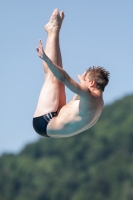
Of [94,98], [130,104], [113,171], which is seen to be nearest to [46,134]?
[94,98]

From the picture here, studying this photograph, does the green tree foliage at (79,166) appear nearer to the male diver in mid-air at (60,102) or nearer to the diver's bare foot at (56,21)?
the male diver in mid-air at (60,102)

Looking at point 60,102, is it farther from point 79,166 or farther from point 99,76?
point 79,166

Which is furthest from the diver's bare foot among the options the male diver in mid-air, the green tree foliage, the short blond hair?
the green tree foliage

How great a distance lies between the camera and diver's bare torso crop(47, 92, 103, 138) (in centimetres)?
1177

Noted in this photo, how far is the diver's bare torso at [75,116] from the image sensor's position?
38.6ft

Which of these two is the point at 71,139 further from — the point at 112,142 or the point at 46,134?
the point at 46,134

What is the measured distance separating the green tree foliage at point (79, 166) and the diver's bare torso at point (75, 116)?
198 feet

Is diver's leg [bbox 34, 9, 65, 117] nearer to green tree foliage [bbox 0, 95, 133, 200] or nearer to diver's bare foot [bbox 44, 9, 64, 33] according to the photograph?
diver's bare foot [bbox 44, 9, 64, 33]

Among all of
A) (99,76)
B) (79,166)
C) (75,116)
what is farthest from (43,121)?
(79,166)

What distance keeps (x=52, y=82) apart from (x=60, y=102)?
33 cm

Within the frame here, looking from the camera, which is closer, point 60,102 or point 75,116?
point 75,116

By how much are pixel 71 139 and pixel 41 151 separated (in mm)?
3883

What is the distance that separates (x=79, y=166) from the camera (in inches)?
3243

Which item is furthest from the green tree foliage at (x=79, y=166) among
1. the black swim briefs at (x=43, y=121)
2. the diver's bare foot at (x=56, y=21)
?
the diver's bare foot at (x=56, y=21)
